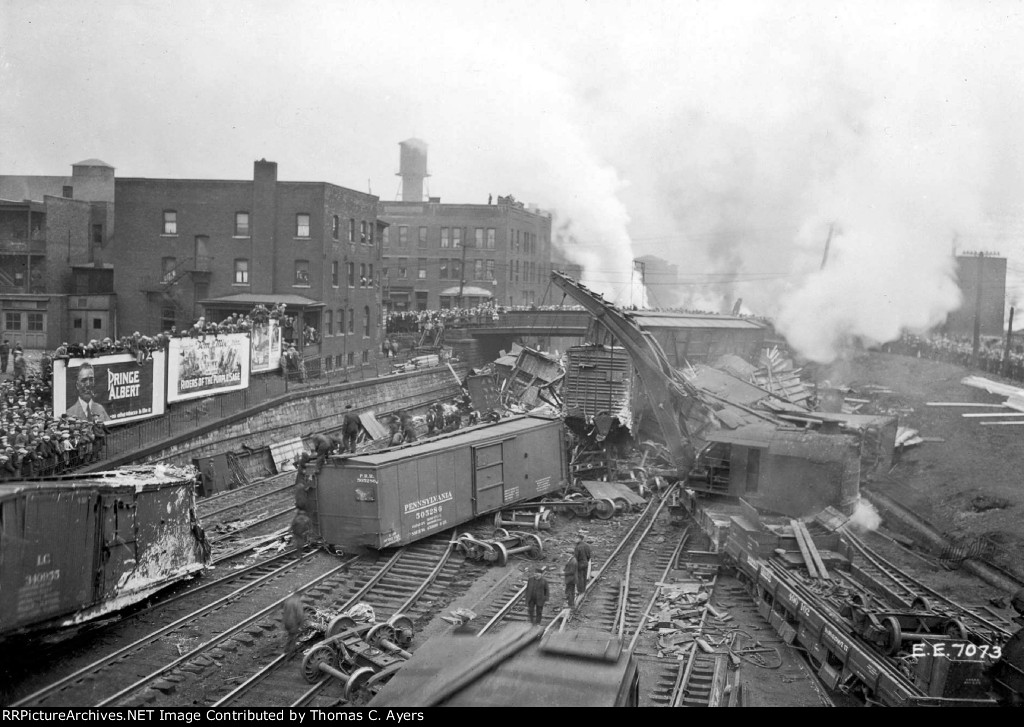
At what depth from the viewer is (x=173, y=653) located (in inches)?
487

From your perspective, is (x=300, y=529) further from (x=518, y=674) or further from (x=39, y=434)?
(x=518, y=674)

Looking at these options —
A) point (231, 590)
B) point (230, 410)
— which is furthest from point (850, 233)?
point (231, 590)

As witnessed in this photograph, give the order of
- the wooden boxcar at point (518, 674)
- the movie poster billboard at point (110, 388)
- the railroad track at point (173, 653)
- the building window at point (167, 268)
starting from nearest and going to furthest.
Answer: the wooden boxcar at point (518, 674), the railroad track at point (173, 653), the movie poster billboard at point (110, 388), the building window at point (167, 268)

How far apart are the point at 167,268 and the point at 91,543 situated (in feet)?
103

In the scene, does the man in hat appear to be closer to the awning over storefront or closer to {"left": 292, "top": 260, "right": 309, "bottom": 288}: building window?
{"left": 292, "top": 260, "right": 309, "bottom": 288}: building window

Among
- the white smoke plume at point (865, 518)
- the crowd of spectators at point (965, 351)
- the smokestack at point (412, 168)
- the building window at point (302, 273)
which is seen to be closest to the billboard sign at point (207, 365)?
the building window at point (302, 273)

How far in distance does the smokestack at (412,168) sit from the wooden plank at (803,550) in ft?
248

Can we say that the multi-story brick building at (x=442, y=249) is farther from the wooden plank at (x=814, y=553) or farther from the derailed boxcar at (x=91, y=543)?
the derailed boxcar at (x=91, y=543)

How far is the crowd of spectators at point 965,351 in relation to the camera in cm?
3719

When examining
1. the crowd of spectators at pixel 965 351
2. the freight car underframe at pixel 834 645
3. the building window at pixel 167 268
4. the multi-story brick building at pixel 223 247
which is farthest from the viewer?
the building window at pixel 167 268

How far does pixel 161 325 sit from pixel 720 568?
109 feet

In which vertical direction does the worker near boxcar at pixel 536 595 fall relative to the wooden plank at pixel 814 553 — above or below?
below

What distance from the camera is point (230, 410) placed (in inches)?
1061
